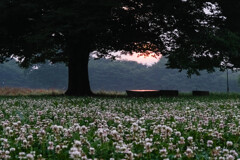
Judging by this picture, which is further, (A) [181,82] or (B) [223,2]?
(A) [181,82]

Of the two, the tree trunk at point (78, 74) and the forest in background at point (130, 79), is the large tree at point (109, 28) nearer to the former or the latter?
the tree trunk at point (78, 74)

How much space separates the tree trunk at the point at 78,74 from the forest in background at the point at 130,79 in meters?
84.7

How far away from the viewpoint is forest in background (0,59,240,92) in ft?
400

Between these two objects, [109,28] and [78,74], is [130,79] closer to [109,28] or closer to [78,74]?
[78,74]

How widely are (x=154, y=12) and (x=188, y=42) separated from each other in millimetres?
3839

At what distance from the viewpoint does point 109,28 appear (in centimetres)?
2986

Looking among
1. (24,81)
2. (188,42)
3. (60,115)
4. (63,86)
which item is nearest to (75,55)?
(188,42)

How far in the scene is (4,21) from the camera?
1097 inches

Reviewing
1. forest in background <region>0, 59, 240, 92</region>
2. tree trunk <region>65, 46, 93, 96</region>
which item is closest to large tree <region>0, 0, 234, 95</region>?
tree trunk <region>65, 46, 93, 96</region>

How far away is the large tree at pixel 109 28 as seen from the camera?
79.2 feet

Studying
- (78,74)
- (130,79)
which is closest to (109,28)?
(78,74)

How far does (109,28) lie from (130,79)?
99.0 metres

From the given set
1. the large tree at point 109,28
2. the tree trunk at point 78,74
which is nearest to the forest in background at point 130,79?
the tree trunk at point 78,74

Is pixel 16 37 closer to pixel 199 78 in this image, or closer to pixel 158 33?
pixel 158 33
